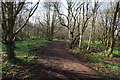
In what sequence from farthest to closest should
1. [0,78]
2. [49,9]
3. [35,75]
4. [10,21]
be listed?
[49,9], [10,21], [35,75], [0,78]

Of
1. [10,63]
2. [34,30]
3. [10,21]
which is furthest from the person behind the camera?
[34,30]

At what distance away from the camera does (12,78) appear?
4137 mm

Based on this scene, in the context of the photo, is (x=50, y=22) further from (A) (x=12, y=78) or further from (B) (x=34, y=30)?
(A) (x=12, y=78)

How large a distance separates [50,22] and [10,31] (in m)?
17.4

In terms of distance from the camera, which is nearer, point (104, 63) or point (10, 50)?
point (10, 50)

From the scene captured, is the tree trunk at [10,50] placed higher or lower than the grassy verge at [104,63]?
higher

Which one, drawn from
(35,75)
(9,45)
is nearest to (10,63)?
(9,45)

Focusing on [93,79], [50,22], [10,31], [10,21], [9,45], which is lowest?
[93,79]

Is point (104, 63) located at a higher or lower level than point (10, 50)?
lower

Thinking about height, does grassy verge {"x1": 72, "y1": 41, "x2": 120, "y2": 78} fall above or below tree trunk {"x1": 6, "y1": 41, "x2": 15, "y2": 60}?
below

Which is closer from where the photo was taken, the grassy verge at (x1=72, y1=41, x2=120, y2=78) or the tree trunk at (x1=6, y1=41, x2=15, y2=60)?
the tree trunk at (x1=6, y1=41, x2=15, y2=60)

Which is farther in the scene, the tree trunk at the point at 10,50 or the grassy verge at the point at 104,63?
the grassy verge at the point at 104,63

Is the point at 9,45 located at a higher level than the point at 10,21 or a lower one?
lower

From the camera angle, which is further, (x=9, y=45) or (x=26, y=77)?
(x=9, y=45)
